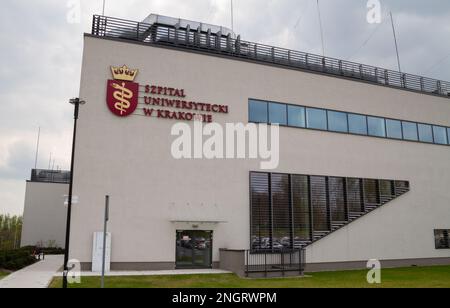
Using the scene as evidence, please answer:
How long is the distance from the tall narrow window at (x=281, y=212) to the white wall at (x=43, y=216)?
25870 mm

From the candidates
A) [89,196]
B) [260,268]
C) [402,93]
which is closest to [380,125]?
[402,93]

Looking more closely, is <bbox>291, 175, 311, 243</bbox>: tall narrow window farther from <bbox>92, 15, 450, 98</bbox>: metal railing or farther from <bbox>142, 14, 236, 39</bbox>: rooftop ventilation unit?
<bbox>142, 14, 236, 39</bbox>: rooftop ventilation unit

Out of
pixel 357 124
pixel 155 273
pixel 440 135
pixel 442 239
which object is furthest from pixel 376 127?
pixel 155 273

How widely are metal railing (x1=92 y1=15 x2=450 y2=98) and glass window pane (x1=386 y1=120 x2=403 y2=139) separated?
283 centimetres

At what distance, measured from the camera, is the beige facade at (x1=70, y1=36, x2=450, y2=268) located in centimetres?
2088

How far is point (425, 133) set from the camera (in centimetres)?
3064

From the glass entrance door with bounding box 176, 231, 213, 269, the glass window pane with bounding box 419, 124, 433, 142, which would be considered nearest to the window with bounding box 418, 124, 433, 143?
the glass window pane with bounding box 419, 124, 433, 142

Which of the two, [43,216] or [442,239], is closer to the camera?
[442,239]

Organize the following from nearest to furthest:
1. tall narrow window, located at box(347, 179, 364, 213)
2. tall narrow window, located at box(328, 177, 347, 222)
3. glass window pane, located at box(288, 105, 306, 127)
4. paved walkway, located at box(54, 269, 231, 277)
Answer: paved walkway, located at box(54, 269, 231, 277) < tall narrow window, located at box(328, 177, 347, 222) < glass window pane, located at box(288, 105, 306, 127) < tall narrow window, located at box(347, 179, 364, 213)

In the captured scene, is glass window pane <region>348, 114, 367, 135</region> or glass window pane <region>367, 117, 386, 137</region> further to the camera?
glass window pane <region>367, 117, 386, 137</region>

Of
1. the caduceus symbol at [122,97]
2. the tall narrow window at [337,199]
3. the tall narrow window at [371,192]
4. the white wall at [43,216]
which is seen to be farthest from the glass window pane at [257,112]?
the white wall at [43,216]

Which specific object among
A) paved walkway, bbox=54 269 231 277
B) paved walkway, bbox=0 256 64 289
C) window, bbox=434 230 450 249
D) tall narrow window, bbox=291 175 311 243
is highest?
tall narrow window, bbox=291 175 311 243

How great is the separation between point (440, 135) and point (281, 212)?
15.8 meters

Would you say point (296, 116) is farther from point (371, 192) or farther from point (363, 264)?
point (363, 264)
